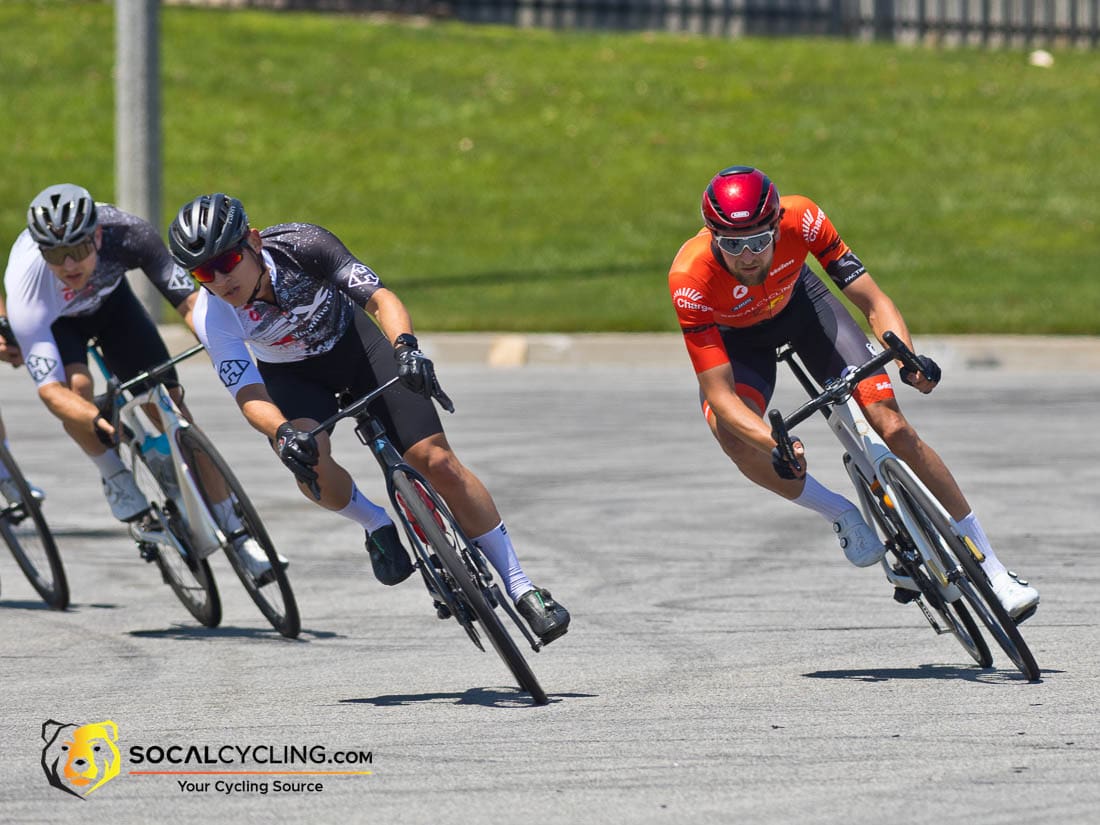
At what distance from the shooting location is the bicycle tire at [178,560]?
8844 mm

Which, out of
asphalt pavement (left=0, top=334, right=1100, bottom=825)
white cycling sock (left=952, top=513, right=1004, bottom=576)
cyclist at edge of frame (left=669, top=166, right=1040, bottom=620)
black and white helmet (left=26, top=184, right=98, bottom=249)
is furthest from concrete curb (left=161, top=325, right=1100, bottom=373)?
white cycling sock (left=952, top=513, right=1004, bottom=576)

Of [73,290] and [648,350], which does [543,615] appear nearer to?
[73,290]

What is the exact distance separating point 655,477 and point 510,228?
12.4m

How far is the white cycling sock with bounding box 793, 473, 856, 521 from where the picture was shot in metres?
7.71

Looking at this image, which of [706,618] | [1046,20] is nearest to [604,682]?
[706,618]

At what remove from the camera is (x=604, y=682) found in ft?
24.0

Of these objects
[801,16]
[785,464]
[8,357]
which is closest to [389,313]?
[785,464]

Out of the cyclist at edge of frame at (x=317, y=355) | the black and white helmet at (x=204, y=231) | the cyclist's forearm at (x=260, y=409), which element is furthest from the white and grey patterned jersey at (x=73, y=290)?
the black and white helmet at (x=204, y=231)

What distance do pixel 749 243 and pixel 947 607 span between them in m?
1.55

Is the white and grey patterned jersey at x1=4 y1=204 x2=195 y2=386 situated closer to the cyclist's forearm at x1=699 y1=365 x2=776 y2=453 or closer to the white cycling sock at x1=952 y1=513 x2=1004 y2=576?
the cyclist's forearm at x1=699 y1=365 x2=776 y2=453

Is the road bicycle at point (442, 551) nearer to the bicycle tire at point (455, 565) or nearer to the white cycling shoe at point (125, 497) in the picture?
A: the bicycle tire at point (455, 565)

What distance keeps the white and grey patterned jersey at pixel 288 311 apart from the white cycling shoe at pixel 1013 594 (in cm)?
252

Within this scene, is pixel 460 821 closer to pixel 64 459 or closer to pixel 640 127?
pixel 64 459

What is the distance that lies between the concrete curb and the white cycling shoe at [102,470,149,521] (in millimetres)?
8578
